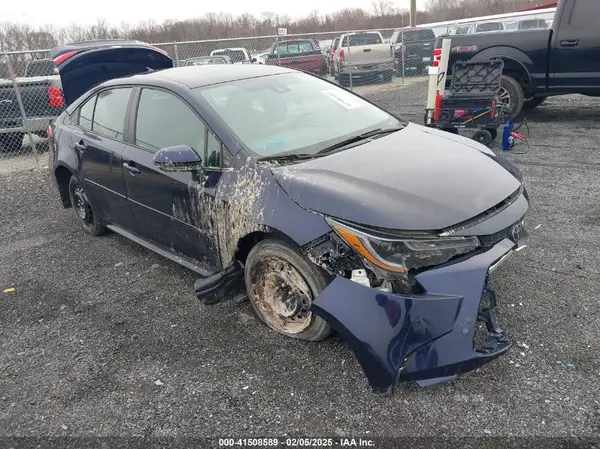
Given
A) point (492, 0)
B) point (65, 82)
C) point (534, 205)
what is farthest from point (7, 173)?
point (492, 0)

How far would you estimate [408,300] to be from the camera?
7.66ft

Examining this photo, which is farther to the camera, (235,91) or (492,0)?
(492,0)

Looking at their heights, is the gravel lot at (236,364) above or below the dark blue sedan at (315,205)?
below

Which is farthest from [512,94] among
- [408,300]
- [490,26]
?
[408,300]

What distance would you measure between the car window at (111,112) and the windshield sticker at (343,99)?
5.40 feet

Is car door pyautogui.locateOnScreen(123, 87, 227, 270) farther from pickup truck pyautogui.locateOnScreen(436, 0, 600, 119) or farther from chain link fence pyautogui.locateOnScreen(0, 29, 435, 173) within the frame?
chain link fence pyautogui.locateOnScreen(0, 29, 435, 173)

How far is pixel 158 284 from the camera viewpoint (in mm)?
3992

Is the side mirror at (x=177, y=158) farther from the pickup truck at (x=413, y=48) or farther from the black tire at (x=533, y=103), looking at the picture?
the pickup truck at (x=413, y=48)

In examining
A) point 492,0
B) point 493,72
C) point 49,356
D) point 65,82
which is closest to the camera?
point 49,356

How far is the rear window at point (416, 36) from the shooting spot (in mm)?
16328

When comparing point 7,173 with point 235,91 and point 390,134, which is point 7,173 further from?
point 390,134

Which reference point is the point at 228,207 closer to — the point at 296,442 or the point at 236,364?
the point at 236,364

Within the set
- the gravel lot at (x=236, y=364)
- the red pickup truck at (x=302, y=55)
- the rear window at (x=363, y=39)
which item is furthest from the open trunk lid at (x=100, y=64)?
the rear window at (x=363, y=39)

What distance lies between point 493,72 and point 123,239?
5.83 metres
